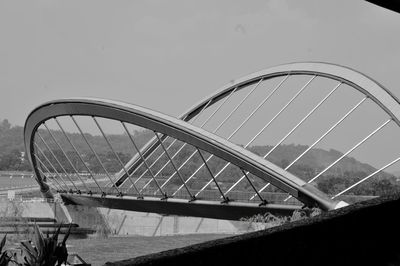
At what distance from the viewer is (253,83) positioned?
41.7 m

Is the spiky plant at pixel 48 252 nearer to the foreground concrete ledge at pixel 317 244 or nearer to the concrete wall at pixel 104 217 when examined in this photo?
the foreground concrete ledge at pixel 317 244

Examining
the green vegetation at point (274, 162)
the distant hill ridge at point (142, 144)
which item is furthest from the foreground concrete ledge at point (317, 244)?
the distant hill ridge at point (142, 144)

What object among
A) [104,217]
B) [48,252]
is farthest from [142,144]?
[48,252]

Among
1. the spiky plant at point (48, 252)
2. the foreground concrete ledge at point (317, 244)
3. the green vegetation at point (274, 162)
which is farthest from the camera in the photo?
the green vegetation at point (274, 162)

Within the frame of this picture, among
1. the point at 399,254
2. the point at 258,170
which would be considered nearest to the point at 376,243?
the point at 399,254

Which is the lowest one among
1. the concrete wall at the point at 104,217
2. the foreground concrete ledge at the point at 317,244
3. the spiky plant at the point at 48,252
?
the foreground concrete ledge at the point at 317,244

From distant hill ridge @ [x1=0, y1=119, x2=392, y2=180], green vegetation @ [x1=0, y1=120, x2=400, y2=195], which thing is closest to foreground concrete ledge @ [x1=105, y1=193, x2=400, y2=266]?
green vegetation @ [x1=0, y1=120, x2=400, y2=195]

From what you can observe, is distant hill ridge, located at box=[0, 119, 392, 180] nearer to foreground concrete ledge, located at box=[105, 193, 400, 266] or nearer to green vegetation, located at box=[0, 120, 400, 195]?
green vegetation, located at box=[0, 120, 400, 195]

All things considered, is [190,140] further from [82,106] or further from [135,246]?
[82,106]

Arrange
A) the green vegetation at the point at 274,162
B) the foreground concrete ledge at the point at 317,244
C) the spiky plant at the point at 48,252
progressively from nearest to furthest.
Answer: the foreground concrete ledge at the point at 317,244 → the spiky plant at the point at 48,252 → the green vegetation at the point at 274,162

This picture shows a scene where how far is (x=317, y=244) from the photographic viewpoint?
10.1 ft

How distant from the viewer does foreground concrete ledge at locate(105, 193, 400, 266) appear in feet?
9.61

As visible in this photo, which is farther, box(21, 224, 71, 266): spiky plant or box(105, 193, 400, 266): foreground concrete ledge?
box(21, 224, 71, 266): spiky plant

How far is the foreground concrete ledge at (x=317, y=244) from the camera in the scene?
9.61 feet
